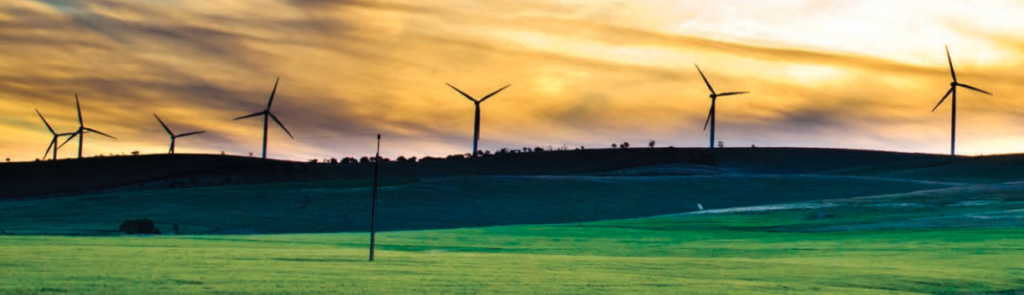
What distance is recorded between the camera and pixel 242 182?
146 m

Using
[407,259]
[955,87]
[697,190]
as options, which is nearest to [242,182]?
[697,190]

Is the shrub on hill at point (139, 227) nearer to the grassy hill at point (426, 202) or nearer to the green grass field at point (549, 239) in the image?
the grassy hill at point (426, 202)

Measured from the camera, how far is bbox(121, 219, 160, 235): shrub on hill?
7700 cm

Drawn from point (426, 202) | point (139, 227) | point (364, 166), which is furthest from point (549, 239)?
point (364, 166)

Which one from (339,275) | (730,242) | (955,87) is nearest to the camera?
(339,275)

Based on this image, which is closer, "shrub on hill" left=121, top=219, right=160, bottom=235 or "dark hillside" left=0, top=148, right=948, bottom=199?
"shrub on hill" left=121, top=219, right=160, bottom=235

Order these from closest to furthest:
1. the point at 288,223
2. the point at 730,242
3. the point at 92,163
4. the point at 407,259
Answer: the point at 407,259, the point at 730,242, the point at 288,223, the point at 92,163

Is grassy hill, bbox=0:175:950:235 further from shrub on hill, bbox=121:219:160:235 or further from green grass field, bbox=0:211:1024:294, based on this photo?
green grass field, bbox=0:211:1024:294

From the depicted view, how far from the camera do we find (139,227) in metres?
77.9

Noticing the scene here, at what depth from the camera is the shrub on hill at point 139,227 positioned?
→ 77.0 metres

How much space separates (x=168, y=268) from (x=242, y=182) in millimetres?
114793

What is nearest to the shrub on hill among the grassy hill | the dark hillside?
the grassy hill

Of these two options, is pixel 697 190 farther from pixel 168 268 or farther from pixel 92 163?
pixel 92 163

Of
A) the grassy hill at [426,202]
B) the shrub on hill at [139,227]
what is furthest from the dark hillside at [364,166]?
the shrub on hill at [139,227]
